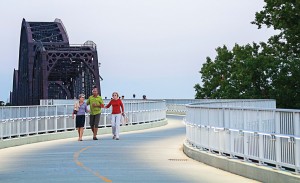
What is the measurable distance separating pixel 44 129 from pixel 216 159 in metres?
15.3

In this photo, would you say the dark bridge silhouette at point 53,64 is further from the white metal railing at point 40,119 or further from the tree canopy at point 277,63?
the white metal railing at point 40,119

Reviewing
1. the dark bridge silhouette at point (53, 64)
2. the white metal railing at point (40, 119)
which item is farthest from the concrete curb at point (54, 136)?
the dark bridge silhouette at point (53, 64)

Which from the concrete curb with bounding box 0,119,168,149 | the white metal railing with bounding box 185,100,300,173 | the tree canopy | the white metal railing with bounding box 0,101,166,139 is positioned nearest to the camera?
the white metal railing with bounding box 185,100,300,173

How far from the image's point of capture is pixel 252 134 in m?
15.6

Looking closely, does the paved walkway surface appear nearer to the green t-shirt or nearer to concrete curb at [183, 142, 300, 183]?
concrete curb at [183, 142, 300, 183]

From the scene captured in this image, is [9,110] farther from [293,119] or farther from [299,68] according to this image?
[299,68]

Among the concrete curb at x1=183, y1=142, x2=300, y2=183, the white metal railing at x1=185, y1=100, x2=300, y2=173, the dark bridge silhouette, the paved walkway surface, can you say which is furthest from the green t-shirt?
the dark bridge silhouette

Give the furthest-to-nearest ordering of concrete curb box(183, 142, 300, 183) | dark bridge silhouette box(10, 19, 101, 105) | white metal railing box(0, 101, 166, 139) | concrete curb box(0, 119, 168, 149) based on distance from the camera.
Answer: dark bridge silhouette box(10, 19, 101, 105)
white metal railing box(0, 101, 166, 139)
concrete curb box(0, 119, 168, 149)
concrete curb box(183, 142, 300, 183)

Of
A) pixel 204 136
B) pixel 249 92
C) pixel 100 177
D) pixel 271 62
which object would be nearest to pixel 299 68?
pixel 271 62

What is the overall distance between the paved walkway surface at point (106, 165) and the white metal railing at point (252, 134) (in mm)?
624

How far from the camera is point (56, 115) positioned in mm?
33156

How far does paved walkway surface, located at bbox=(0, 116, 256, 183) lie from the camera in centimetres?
1518

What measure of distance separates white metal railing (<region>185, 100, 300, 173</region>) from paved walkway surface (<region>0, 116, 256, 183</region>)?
624 millimetres

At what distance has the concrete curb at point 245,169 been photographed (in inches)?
514
